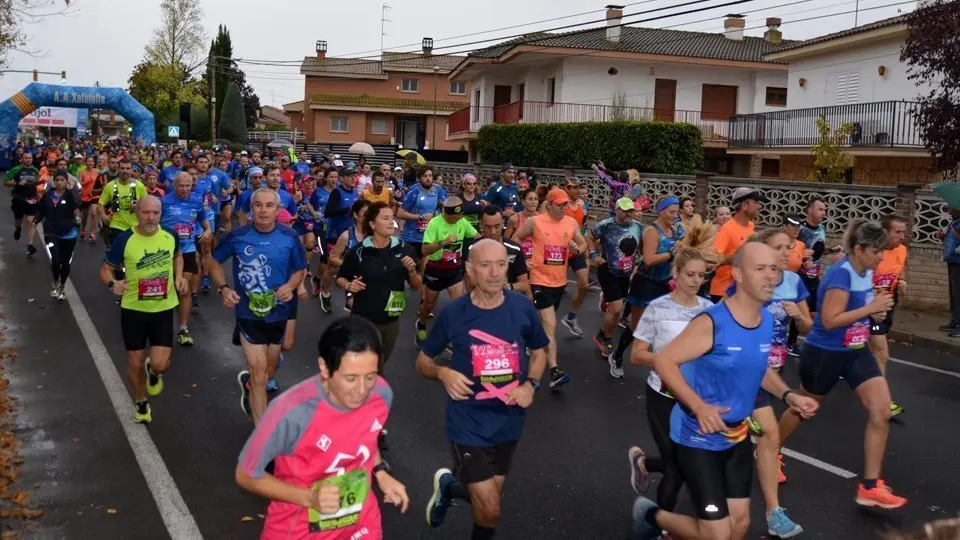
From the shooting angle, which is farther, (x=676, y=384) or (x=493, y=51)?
(x=493, y=51)

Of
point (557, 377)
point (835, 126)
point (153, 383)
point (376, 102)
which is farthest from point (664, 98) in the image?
point (153, 383)

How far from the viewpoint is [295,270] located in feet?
24.0

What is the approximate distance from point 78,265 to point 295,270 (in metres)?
11.7

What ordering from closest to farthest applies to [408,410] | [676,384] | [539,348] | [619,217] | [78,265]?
[676,384], [539,348], [408,410], [619,217], [78,265]

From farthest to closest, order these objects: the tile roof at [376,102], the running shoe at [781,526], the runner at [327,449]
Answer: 1. the tile roof at [376,102]
2. the running shoe at [781,526]
3. the runner at [327,449]

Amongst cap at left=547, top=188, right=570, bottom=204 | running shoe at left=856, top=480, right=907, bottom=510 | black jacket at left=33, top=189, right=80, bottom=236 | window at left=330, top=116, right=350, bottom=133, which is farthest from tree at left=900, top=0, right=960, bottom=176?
window at left=330, top=116, right=350, bottom=133

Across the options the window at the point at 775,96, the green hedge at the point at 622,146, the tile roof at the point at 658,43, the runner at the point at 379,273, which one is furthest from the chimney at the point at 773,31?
the runner at the point at 379,273

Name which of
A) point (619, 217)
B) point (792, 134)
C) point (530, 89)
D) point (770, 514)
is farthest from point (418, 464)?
point (530, 89)

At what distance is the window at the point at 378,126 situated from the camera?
68.1m

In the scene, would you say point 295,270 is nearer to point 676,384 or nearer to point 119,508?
point 119,508

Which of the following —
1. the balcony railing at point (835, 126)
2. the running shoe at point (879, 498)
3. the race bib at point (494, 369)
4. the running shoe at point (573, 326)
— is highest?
the balcony railing at point (835, 126)

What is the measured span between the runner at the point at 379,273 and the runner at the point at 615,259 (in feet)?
10.8

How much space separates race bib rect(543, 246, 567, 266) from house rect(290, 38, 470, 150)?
5703 cm

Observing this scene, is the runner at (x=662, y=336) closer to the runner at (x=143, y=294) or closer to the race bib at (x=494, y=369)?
the race bib at (x=494, y=369)
